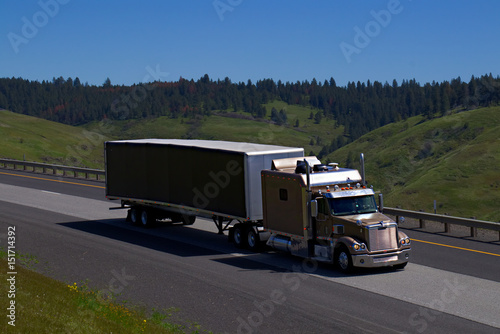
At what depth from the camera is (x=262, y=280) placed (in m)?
16.8

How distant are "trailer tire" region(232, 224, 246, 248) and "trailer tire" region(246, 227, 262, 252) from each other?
165 millimetres

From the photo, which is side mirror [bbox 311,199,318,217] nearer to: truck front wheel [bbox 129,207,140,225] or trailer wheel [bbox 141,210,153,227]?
trailer wheel [bbox 141,210,153,227]

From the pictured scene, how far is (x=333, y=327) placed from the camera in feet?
41.8

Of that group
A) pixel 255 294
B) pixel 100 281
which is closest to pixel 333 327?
pixel 255 294

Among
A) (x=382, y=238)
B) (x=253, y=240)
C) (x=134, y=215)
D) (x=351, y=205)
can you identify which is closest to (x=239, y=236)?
(x=253, y=240)

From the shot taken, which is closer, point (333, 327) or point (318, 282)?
point (333, 327)

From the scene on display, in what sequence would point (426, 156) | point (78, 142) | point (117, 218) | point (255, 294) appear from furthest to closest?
point (78, 142), point (426, 156), point (117, 218), point (255, 294)

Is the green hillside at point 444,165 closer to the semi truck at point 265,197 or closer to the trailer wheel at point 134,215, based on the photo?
the trailer wheel at point 134,215

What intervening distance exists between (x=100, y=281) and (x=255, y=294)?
4118 mm

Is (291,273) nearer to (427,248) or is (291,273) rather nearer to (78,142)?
(427,248)

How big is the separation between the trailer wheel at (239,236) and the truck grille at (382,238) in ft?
16.8

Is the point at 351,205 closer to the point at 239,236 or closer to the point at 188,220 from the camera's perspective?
the point at 239,236

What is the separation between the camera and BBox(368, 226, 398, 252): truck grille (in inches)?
678

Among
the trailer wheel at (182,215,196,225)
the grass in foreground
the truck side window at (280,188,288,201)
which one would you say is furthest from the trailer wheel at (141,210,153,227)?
the grass in foreground
